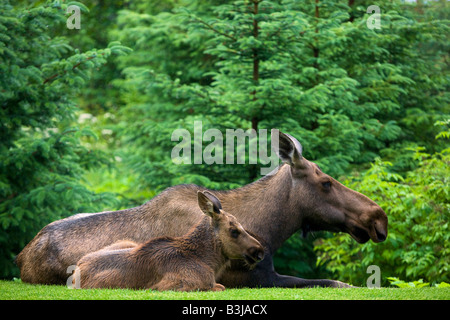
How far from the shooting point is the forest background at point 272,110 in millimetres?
10148

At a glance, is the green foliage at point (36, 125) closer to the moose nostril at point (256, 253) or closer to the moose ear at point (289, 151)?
the moose ear at point (289, 151)

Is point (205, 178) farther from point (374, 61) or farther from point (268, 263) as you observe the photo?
point (374, 61)

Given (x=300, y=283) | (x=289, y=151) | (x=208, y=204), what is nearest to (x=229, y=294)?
(x=208, y=204)

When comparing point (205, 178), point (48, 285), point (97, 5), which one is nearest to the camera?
point (48, 285)

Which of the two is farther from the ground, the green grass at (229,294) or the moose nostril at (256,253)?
the moose nostril at (256,253)

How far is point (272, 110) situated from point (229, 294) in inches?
273

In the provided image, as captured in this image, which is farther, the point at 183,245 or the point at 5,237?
the point at 5,237

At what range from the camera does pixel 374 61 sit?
15.6 meters

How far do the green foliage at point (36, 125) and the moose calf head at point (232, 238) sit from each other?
13.7 feet

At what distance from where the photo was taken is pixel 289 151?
6.87 meters

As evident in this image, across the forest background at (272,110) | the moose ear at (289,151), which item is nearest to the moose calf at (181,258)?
the moose ear at (289,151)

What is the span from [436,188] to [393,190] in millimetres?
896

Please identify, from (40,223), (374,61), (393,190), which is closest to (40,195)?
(40,223)
